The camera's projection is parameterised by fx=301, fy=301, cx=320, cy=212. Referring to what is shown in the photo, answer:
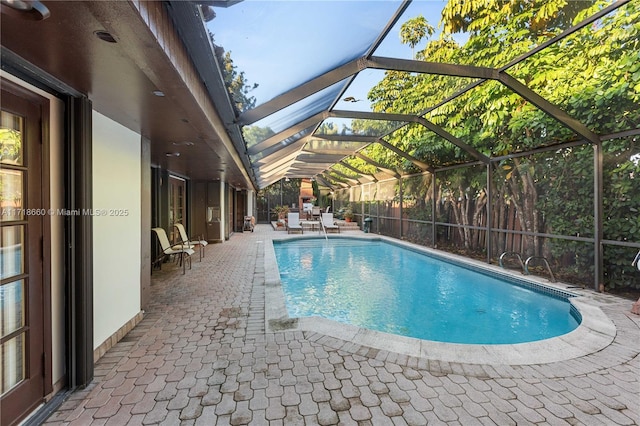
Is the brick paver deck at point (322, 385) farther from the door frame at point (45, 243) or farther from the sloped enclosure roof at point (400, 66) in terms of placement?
the sloped enclosure roof at point (400, 66)

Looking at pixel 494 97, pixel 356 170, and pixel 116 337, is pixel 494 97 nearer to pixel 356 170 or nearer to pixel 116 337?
pixel 116 337

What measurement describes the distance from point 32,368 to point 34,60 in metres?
1.97

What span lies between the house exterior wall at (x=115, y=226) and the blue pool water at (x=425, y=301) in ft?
7.84

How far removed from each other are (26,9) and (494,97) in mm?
5998

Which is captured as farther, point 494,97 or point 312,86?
point 494,97

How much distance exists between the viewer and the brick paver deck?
6.50 feet

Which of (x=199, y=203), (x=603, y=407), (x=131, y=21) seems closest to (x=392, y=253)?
(x=199, y=203)

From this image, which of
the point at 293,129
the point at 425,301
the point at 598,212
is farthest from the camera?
the point at 293,129

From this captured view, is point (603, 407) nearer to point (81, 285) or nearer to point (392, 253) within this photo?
point (81, 285)

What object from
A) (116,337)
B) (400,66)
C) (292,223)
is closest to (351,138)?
(400,66)

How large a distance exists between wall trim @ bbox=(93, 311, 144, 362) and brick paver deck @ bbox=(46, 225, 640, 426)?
0.06 metres

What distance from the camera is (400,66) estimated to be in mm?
4148

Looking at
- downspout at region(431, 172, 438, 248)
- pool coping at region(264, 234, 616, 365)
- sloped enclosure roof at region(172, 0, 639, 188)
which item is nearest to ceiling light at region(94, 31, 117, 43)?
sloped enclosure roof at region(172, 0, 639, 188)

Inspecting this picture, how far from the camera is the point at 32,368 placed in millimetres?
1993
